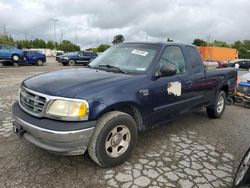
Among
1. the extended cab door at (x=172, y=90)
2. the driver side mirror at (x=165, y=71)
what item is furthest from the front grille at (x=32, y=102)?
the driver side mirror at (x=165, y=71)

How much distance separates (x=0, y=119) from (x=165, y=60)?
366 centimetres

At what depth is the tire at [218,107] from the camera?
602cm

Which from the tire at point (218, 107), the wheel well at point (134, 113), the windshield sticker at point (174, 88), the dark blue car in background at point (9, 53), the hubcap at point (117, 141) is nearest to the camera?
the hubcap at point (117, 141)

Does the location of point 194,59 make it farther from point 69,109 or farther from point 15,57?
point 15,57

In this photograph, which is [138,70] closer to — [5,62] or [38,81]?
[38,81]

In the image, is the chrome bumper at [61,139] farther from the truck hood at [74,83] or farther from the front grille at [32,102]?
the truck hood at [74,83]

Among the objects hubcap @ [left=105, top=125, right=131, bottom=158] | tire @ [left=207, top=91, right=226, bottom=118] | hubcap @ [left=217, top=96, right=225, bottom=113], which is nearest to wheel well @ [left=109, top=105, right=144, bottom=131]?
hubcap @ [left=105, top=125, right=131, bottom=158]

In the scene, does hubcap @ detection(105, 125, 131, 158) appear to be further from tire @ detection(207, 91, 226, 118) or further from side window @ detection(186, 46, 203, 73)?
tire @ detection(207, 91, 226, 118)

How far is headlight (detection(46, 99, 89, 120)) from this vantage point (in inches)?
122

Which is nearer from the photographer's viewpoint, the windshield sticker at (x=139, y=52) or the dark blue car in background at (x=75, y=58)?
the windshield sticker at (x=139, y=52)

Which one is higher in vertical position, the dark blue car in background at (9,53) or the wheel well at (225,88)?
the dark blue car in background at (9,53)

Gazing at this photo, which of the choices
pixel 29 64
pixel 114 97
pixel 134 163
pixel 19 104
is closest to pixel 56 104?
pixel 114 97

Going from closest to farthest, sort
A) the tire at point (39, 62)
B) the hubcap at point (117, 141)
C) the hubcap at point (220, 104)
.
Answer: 1. the hubcap at point (117, 141)
2. the hubcap at point (220, 104)
3. the tire at point (39, 62)

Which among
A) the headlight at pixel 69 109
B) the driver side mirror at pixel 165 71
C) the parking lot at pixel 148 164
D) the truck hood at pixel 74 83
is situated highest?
the driver side mirror at pixel 165 71
